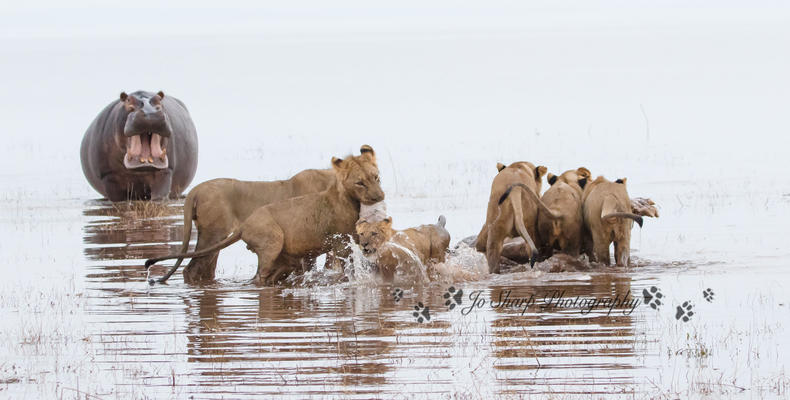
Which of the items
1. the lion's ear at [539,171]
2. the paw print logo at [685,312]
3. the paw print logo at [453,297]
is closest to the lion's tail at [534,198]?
the lion's ear at [539,171]

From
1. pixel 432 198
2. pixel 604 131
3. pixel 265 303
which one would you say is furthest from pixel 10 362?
pixel 604 131

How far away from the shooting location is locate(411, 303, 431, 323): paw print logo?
970cm

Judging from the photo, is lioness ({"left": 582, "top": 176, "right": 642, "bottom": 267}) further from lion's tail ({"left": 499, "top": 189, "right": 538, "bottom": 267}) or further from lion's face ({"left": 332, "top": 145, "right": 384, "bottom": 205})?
lion's face ({"left": 332, "top": 145, "right": 384, "bottom": 205})

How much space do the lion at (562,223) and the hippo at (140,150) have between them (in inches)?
306

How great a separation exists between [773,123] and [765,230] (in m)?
20.2

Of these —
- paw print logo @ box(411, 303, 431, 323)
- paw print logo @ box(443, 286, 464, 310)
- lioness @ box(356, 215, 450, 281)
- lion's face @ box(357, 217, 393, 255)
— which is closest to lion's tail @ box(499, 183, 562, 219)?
lioness @ box(356, 215, 450, 281)

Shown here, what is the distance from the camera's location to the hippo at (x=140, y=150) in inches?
763

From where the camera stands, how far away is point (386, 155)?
28969mm

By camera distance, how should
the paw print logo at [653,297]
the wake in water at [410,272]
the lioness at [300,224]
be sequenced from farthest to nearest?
the lioness at [300,224]
the wake in water at [410,272]
the paw print logo at [653,297]

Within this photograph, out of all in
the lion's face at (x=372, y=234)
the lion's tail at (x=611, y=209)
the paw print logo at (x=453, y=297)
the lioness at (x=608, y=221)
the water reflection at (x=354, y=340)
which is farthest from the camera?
the lioness at (x=608, y=221)

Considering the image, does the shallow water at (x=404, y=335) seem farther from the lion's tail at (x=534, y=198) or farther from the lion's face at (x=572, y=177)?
the lion's face at (x=572, y=177)

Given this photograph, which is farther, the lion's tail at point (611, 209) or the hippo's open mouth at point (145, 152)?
the hippo's open mouth at point (145, 152)

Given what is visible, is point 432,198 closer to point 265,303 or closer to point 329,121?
point 265,303

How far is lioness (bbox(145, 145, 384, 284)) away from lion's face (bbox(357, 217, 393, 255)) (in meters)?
0.24
